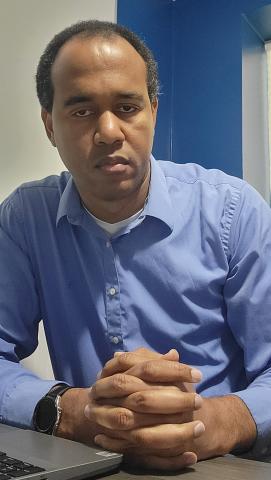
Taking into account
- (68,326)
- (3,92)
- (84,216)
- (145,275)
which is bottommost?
(68,326)

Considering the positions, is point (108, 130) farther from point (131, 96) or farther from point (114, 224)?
point (114, 224)

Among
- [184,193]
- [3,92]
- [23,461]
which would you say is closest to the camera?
[23,461]

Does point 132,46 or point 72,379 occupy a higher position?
point 132,46

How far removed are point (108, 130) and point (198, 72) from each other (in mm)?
1441

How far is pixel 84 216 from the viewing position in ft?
3.74

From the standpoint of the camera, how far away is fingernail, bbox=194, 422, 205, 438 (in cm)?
67

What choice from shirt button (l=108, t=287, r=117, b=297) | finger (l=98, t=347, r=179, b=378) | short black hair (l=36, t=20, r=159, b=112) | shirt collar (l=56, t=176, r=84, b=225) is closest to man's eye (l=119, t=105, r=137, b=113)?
short black hair (l=36, t=20, r=159, b=112)

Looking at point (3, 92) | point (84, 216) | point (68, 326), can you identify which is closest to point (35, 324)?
point (68, 326)

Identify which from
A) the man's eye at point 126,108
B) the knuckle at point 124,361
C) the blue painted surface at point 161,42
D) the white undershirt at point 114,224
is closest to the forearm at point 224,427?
the knuckle at point 124,361

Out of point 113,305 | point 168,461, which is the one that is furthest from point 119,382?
point 113,305

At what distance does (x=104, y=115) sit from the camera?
102 centimetres

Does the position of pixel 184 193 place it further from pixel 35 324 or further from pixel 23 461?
pixel 23 461

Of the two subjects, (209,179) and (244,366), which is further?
(209,179)

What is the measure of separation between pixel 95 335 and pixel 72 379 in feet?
0.37
